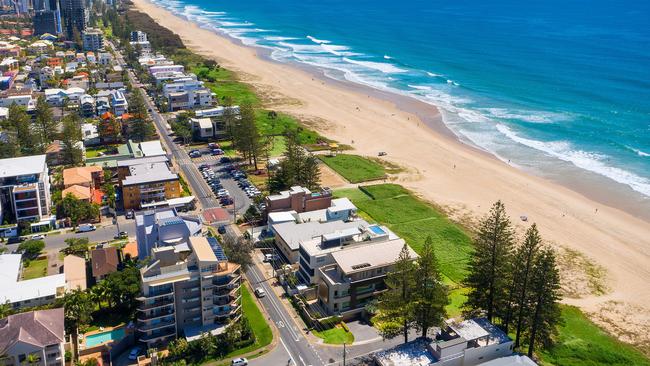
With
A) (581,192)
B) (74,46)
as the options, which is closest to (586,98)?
(581,192)

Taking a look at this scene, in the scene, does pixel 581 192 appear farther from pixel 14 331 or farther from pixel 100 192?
pixel 14 331

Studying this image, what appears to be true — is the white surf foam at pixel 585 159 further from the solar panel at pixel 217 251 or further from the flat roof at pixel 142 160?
the solar panel at pixel 217 251

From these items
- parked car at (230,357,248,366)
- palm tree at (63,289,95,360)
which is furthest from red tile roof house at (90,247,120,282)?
parked car at (230,357,248,366)

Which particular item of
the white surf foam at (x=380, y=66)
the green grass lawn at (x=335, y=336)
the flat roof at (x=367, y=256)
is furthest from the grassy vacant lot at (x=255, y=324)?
the white surf foam at (x=380, y=66)

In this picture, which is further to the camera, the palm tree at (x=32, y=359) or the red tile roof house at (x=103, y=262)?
the red tile roof house at (x=103, y=262)

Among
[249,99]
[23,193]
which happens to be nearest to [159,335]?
[23,193]

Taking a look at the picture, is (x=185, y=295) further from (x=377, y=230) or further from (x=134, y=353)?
(x=377, y=230)
